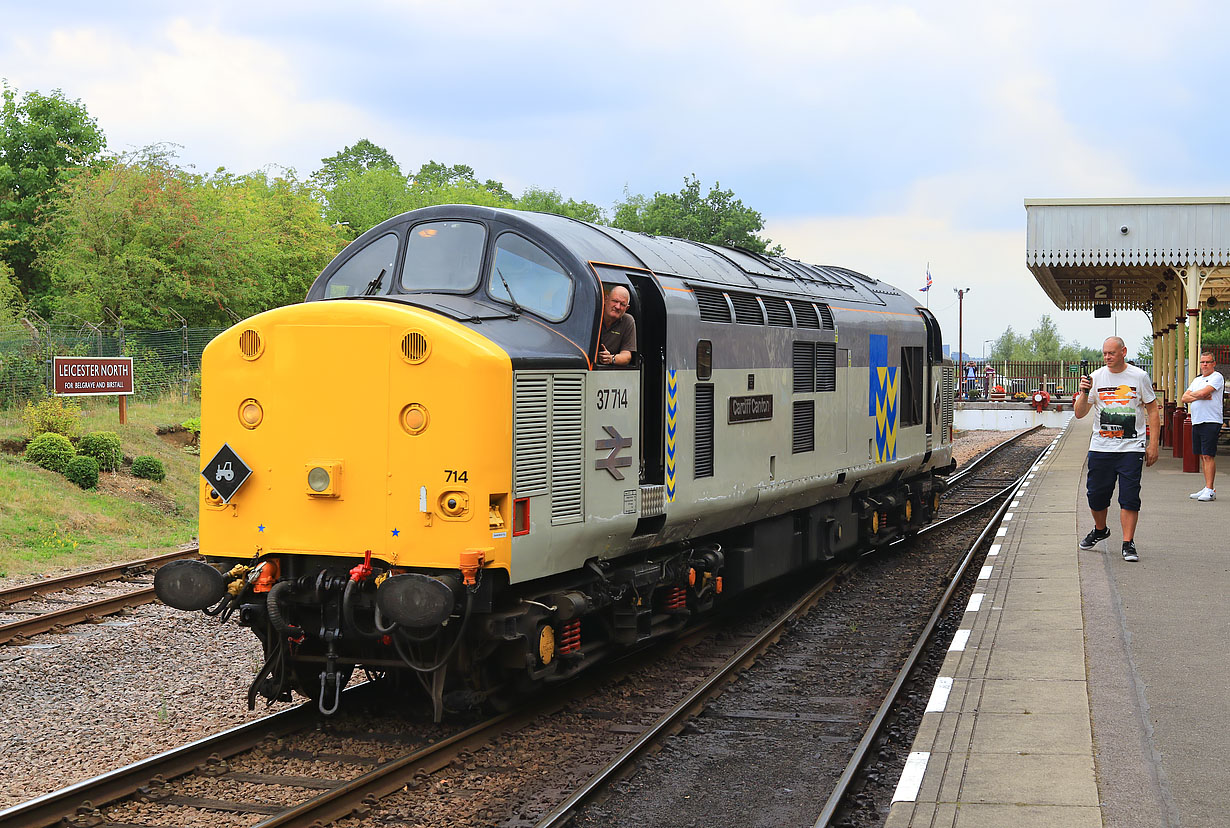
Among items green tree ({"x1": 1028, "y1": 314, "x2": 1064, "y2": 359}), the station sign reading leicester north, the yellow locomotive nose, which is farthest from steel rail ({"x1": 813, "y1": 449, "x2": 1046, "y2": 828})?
green tree ({"x1": 1028, "y1": 314, "x2": 1064, "y2": 359})

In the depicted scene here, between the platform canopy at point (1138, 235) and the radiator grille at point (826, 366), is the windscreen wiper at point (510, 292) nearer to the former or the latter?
the radiator grille at point (826, 366)

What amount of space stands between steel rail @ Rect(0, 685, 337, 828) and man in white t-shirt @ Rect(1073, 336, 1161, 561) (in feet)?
24.0

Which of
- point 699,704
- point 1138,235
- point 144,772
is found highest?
point 1138,235

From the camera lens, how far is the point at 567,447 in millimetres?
7395

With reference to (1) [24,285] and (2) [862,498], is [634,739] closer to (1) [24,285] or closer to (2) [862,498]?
(2) [862,498]

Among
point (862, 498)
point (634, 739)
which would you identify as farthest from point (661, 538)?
point (862, 498)

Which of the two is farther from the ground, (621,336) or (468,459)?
(621,336)

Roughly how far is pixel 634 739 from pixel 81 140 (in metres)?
46.7

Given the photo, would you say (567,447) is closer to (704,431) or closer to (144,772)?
(704,431)

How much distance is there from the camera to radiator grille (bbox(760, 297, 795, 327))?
1056 cm

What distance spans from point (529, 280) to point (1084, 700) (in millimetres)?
4252

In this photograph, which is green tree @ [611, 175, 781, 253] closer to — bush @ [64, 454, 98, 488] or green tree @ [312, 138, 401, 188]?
green tree @ [312, 138, 401, 188]

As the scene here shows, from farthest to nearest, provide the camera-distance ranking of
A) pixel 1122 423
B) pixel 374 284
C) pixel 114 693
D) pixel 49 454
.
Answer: pixel 49 454 → pixel 1122 423 → pixel 114 693 → pixel 374 284

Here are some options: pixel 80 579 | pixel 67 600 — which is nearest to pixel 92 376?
pixel 80 579
